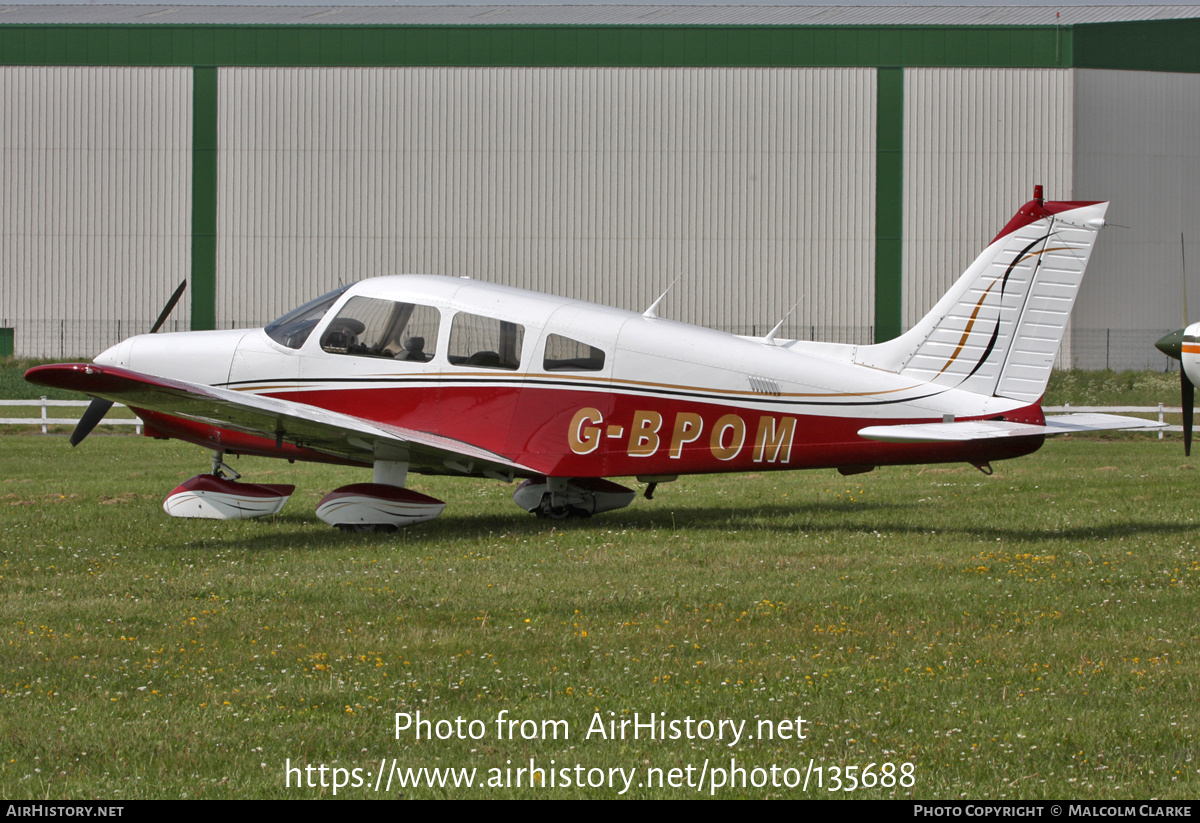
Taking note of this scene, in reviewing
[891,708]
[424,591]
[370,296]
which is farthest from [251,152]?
[891,708]

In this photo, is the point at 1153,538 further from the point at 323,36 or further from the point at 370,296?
the point at 323,36

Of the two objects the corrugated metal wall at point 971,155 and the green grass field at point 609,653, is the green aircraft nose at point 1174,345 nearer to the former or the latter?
the green grass field at point 609,653

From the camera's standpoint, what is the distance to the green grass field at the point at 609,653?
4637 millimetres

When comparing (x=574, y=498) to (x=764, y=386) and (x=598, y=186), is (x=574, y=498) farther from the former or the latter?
(x=598, y=186)

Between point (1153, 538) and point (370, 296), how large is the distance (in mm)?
7437

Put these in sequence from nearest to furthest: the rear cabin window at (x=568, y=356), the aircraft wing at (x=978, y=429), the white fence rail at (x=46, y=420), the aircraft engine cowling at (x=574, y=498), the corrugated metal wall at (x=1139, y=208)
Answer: the aircraft wing at (x=978, y=429), the rear cabin window at (x=568, y=356), the aircraft engine cowling at (x=574, y=498), the white fence rail at (x=46, y=420), the corrugated metal wall at (x=1139, y=208)

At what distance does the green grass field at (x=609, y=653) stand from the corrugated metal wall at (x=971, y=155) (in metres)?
22.5

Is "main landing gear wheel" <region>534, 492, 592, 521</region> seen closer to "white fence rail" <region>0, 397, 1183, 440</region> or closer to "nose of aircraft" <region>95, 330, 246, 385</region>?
"nose of aircraft" <region>95, 330, 246, 385</region>

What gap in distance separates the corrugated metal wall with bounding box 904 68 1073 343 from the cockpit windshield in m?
24.4

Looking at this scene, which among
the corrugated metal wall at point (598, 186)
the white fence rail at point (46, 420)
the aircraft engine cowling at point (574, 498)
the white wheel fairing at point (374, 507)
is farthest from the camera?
the corrugated metal wall at point (598, 186)

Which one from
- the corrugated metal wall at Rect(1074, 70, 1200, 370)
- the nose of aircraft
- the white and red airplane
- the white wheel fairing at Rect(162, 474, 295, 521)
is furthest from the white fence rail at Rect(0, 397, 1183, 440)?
the white and red airplane

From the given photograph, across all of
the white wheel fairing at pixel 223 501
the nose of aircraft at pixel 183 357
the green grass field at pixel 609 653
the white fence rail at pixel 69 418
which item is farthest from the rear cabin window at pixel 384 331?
the white fence rail at pixel 69 418

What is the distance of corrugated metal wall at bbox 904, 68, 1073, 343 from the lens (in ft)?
108

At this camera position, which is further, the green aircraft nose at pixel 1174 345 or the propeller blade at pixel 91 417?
the propeller blade at pixel 91 417
